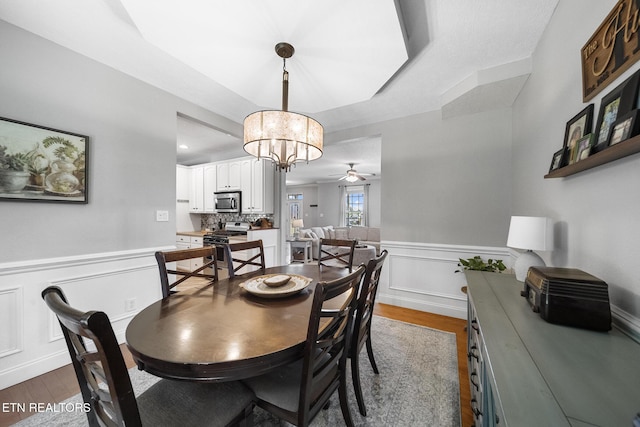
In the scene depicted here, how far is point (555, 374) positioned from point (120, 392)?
1.23 metres

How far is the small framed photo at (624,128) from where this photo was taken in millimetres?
807

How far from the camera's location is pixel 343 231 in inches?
315

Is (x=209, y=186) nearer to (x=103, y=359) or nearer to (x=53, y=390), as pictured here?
(x=53, y=390)

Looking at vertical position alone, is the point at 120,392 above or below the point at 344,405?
above

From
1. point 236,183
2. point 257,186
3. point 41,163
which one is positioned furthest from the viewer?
point 236,183

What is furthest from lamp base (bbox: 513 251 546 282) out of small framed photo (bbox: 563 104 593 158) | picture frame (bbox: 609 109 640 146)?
picture frame (bbox: 609 109 640 146)

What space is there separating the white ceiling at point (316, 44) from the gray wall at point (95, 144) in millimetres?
158

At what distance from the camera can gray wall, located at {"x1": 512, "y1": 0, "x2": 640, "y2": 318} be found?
92 cm

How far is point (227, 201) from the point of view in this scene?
4578mm

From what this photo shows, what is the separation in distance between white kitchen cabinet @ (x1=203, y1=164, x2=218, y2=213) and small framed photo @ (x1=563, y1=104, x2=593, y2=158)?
16.1 ft

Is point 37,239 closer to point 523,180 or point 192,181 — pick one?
point 192,181

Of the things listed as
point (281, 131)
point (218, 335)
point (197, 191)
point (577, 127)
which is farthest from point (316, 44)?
point (197, 191)

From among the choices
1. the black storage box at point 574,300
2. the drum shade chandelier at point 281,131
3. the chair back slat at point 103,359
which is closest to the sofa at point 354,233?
the drum shade chandelier at point 281,131

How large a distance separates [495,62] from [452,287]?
7.75 ft
